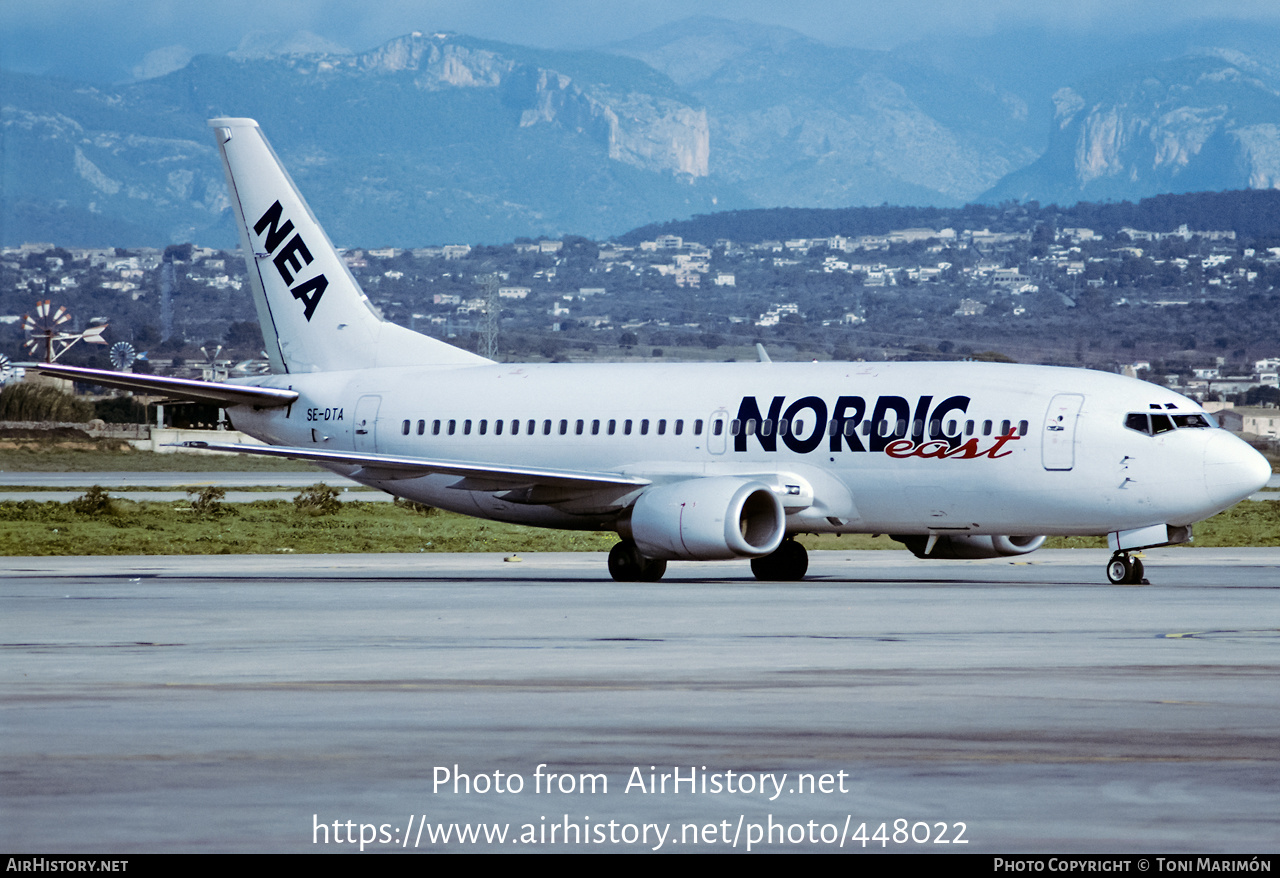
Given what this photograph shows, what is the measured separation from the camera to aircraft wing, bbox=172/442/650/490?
3438cm

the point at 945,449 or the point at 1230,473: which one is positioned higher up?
the point at 945,449

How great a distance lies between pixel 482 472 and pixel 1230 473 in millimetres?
12893

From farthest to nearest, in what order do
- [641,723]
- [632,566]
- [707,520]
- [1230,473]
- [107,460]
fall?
[107,460] → [632,566] → [707,520] → [1230,473] → [641,723]

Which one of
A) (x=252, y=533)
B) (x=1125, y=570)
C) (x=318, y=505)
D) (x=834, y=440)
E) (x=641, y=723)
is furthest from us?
(x=318, y=505)

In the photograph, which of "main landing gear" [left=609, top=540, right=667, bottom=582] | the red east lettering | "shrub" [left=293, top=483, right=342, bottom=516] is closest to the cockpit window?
the red east lettering

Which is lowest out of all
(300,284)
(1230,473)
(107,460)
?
(107,460)

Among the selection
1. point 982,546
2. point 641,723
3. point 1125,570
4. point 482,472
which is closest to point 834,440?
point 982,546

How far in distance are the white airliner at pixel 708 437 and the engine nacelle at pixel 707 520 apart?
4cm

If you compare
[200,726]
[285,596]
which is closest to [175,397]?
[285,596]

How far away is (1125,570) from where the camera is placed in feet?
→ 104

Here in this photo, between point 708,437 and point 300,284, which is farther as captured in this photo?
point 300,284

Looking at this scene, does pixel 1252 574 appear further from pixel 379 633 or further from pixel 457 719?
pixel 457 719

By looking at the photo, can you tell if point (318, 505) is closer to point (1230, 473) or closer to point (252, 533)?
point (252, 533)

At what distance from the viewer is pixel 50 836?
1038cm
